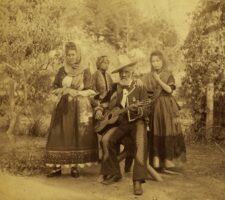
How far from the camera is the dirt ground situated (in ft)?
12.3

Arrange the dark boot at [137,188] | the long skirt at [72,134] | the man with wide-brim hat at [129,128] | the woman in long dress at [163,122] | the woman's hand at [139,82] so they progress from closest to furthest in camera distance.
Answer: the dark boot at [137,188], the man with wide-brim hat at [129,128], the woman's hand at [139,82], the woman in long dress at [163,122], the long skirt at [72,134]

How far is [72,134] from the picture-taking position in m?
4.20

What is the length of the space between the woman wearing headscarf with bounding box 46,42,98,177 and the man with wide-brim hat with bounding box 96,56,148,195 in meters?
0.25

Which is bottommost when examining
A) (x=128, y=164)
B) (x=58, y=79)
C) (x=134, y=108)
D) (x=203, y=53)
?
(x=128, y=164)

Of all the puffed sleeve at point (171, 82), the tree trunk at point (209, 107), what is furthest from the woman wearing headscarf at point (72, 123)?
the tree trunk at point (209, 107)

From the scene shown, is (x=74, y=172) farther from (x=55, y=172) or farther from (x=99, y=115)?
(x=99, y=115)

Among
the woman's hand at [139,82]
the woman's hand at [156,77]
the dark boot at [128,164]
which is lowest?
the dark boot at [128,164]

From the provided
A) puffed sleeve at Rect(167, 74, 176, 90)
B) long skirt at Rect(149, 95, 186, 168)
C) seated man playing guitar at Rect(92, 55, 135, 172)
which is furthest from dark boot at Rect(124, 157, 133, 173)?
puffed sleeve at Rect(167, 74, 176, 90)

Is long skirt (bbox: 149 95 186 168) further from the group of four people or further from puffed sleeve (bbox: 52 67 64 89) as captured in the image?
puffed sleeve (bbox: 52 67 64 89)

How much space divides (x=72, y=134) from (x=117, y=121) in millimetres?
490

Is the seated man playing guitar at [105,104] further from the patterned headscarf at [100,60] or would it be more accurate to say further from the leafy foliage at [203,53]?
the leafy foliage at [203,53]

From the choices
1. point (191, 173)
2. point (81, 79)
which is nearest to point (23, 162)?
point (81, 79)

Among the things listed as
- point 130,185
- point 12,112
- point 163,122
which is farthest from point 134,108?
point 12,112

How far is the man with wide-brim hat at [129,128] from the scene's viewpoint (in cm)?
384
